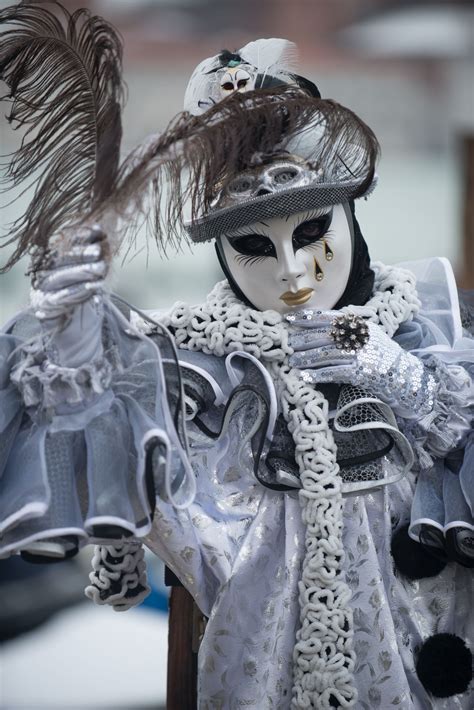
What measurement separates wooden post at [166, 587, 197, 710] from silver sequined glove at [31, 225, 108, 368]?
19.9 inches

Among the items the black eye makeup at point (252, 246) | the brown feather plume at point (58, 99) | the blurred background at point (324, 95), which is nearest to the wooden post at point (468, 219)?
the blurred background at point (324, 95)

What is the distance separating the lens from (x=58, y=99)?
45.4 inches

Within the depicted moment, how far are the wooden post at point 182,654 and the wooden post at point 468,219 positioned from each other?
1630 millimetres

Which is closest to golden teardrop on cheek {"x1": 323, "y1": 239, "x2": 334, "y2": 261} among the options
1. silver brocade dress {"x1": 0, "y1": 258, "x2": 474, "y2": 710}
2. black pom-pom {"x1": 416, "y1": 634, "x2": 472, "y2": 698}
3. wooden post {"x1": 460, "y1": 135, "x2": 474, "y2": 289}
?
silver brocade dress {"x1": 0, "y1": 258, "x2": 474, "y2": 710}

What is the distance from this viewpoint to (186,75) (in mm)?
2654

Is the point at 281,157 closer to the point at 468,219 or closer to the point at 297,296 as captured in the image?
the point at 297,296

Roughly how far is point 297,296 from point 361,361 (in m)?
0.12

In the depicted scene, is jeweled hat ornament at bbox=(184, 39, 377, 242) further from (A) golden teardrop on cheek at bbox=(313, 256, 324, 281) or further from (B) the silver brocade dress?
(B) the silver brocade dress

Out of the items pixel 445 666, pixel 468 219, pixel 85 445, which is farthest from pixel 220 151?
pixel 468 219

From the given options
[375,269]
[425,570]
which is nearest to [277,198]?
[375,269]

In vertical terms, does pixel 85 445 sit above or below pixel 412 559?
above

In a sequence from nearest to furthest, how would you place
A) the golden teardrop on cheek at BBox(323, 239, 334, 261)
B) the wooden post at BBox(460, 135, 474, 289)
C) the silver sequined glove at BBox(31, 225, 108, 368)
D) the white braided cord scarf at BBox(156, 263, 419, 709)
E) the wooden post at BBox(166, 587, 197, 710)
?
the silver sequined glove at BBox(31, 225, 108, 368), the white braided cord scarf at BBox(156, 263, 419, 709), the golden teardrop on cheek at BBox(323, 239, 334, 261), the wooden post at BBox(166, 587, 197, 710), the wooden post at BBox(460, 135, 474, 289)

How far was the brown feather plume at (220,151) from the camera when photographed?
1050 mm

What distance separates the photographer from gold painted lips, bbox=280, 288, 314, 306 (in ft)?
4.09
